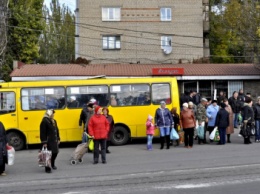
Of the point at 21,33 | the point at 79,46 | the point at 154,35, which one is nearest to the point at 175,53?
the point at 154,35

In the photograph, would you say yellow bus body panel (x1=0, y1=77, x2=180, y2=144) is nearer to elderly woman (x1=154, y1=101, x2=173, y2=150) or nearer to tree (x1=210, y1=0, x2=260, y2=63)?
elderly woman (x1=154, y1=101, x2=173, y2=150)

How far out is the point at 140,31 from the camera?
38.5 meters

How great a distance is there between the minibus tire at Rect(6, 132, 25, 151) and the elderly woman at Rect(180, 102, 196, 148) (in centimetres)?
613

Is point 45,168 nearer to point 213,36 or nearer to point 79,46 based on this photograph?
point 79,46

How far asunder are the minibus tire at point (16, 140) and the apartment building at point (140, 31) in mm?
22423

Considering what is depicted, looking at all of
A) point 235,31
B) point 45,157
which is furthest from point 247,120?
point 235,31

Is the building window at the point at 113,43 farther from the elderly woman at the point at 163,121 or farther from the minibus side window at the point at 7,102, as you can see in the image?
the elderly woman at the point at 163,121

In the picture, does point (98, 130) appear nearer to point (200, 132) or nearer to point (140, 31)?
point (200, 132)

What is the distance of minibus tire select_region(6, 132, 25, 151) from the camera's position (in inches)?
649

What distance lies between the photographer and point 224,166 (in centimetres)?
1159

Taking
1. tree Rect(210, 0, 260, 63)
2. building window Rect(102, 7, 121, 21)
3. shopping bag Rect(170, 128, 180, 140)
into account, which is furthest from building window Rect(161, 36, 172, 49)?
shopping bag Rect(170, 128, 180, 140)

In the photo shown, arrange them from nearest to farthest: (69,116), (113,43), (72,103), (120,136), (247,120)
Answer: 1. (247,120)
2. (69,116)
3. (72,103)
4. (120,136)
5. (113,43)

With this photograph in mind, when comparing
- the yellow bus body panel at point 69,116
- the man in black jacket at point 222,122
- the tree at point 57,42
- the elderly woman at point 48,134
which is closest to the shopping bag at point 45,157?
the elderly woman at point 48,134

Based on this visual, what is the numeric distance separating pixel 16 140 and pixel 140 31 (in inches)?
936
